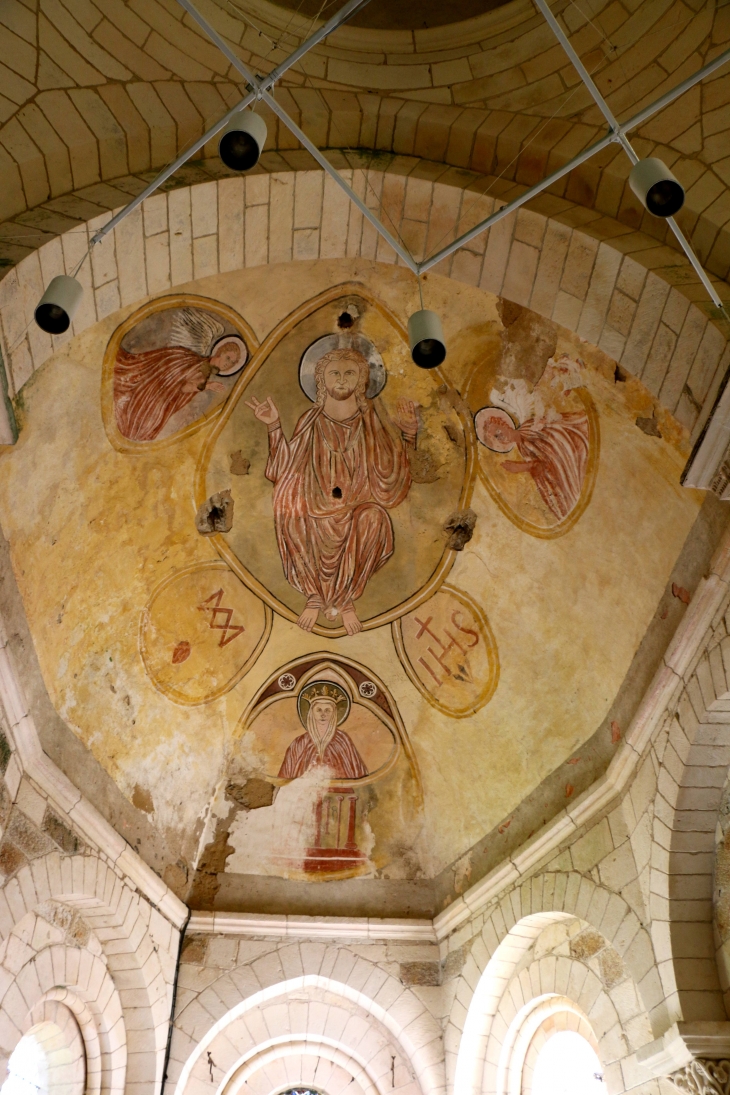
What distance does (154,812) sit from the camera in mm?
7164

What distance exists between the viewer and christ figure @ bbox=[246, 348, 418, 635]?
6539 mm

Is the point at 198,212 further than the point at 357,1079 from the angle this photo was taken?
No

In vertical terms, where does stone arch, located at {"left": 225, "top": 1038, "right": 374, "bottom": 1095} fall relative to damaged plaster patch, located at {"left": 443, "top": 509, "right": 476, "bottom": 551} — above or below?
below

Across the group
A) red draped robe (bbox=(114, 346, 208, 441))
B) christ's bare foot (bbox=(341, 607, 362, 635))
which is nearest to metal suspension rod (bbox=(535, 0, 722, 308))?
red draped robe (bbox=(114, 346, 208, 441))

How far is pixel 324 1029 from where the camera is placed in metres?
7.37

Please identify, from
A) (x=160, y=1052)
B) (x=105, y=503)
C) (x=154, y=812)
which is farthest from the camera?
(x=154, y=812)

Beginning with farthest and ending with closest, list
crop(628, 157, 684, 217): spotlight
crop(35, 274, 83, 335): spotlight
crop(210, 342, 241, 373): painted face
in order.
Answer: crop(210, 342, 241, 373): painted face → crop(35, 274, 83, 335): spotlight → crop(628, 157, 684, 217): spotlight

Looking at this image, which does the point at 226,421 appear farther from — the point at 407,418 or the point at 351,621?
the point at 351,621

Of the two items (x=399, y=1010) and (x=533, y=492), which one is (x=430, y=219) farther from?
(x=399, y=1010)

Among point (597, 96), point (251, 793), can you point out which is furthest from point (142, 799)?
point (597, 96)

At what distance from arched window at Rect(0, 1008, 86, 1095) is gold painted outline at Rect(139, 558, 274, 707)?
91.4 inches

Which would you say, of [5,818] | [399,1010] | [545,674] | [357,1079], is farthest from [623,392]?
[357,1079]

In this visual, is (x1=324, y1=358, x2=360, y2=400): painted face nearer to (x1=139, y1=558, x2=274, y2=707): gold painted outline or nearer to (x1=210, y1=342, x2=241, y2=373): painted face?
(x1=210, y1=342, x2=241, y2=373): painted face

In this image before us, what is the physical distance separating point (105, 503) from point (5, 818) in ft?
6.82
